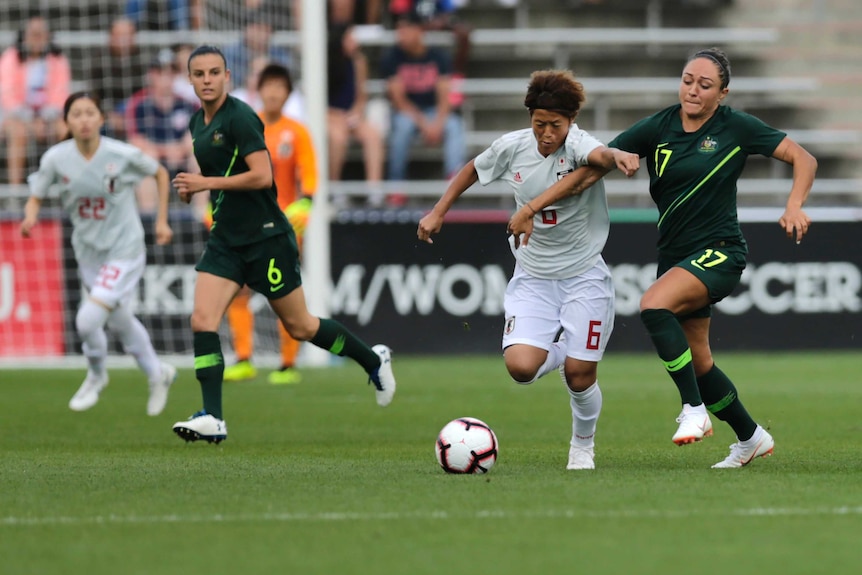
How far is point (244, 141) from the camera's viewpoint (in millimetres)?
8477

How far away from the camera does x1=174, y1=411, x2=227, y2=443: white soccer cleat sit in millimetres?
8164

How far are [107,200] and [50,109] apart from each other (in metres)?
6.74

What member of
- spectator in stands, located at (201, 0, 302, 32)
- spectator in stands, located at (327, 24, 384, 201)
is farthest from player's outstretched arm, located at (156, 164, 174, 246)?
spectator in stands, located at (327, 24, 384, 201)

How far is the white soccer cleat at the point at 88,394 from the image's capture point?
11.0 metres

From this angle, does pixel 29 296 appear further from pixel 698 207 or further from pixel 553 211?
Result: pixel 698 207

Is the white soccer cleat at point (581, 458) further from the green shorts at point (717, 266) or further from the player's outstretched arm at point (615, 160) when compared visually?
the player's outstretched arm at point (615, 160)

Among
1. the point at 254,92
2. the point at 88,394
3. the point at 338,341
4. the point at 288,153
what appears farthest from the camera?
the point at 254,92

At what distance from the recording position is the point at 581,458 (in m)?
7.15

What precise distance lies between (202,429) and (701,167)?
313cm

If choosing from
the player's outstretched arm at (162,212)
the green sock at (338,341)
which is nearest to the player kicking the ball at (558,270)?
the green sock at (338,341)

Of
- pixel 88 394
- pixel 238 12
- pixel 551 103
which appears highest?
pixel 238 12

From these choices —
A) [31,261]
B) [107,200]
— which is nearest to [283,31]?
[31,261]

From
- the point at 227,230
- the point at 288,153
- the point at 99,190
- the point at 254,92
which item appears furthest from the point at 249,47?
the point at 227,230

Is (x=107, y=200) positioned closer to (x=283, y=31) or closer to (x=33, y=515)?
(x=33, y=515)
